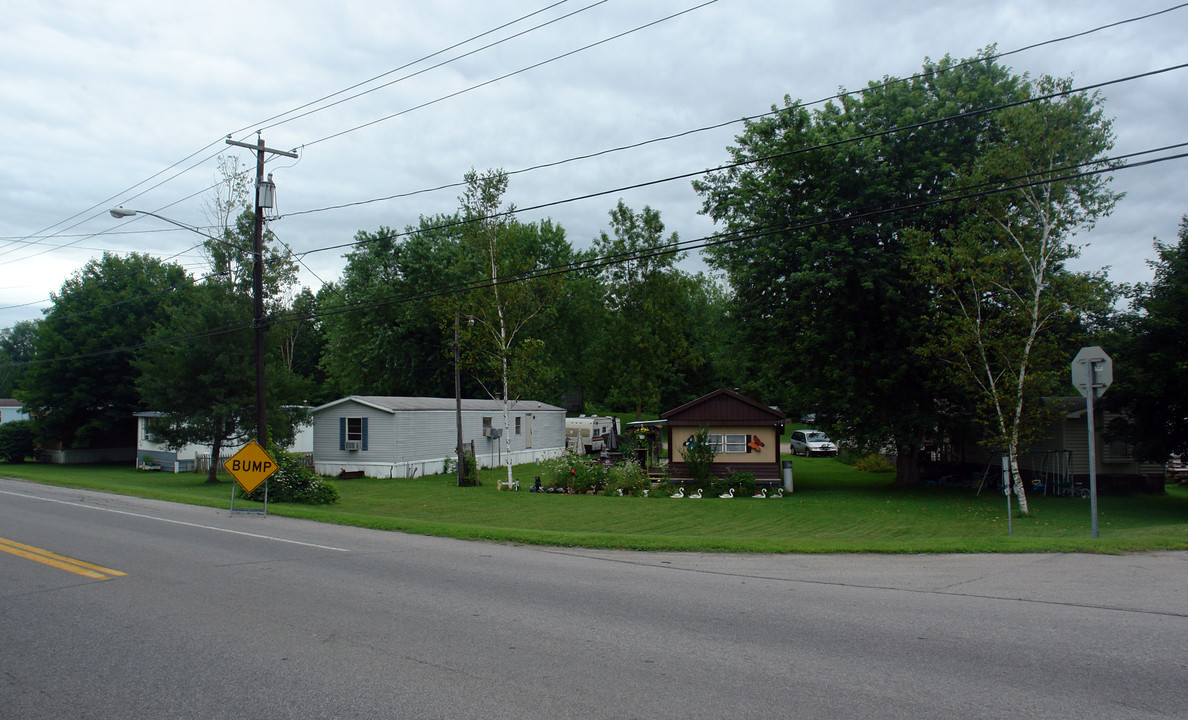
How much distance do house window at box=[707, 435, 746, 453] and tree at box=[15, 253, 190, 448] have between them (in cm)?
3483

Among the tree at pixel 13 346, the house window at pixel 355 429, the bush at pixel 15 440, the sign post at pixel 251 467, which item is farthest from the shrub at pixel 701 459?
the tree at pixel 13 346

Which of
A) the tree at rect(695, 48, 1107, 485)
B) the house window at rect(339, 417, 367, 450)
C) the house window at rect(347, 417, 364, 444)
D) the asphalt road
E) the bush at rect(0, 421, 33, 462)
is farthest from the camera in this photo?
the bush at rect(0, 421, 33, 462)

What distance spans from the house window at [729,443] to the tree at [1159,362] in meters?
10.8

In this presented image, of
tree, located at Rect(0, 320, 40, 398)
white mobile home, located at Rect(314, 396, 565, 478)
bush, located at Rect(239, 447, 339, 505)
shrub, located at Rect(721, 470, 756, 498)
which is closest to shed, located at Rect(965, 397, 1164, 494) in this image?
shrub, located at Rect(721, 470, 756, 498)

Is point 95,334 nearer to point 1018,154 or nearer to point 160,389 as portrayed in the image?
point 160,389

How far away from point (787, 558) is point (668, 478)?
15.8m

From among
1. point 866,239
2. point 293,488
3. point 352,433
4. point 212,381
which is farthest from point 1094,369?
point 212,381

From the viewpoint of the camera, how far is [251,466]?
17.6 metres

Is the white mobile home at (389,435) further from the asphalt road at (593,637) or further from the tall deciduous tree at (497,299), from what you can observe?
the asphalt road at (593,637)

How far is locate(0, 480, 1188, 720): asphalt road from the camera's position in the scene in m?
4.91

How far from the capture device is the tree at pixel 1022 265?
1909cm

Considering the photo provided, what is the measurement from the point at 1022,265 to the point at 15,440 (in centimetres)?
5498

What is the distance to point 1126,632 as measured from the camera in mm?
6281

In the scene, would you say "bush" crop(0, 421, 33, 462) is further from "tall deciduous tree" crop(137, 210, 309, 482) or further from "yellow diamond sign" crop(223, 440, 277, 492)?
"yellow diamond sign" crop(223, 440, 277, 492)
